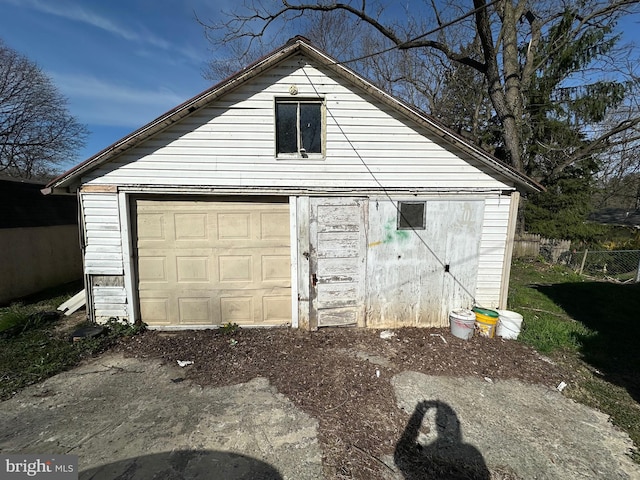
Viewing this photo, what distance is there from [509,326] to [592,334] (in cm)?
179

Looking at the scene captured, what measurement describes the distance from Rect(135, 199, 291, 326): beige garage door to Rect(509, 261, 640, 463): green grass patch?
4.76 metres

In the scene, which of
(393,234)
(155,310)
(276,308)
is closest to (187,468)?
(276,308)

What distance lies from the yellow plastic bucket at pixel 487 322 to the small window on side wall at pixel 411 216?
192 cm

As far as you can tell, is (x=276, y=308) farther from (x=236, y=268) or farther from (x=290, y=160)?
(x=290, y=160)

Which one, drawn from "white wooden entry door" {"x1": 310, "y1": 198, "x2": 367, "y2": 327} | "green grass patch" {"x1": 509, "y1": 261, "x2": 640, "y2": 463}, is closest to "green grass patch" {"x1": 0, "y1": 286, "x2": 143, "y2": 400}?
"white wooden entry door" {"x1": 310, "y1": 198, "x2": 367, "y2": 327}

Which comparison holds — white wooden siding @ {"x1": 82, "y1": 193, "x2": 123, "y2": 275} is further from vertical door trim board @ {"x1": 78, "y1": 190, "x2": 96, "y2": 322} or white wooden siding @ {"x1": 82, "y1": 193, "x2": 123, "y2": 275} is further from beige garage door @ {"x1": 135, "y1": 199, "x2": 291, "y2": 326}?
beige garage door @ {"x1": 135, "y1": 199, "x2": 291, "y2": 326}

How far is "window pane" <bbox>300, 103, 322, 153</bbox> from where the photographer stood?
17.1 feet

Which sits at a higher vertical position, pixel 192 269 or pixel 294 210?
pixel 294 210

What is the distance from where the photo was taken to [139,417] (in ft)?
11.1

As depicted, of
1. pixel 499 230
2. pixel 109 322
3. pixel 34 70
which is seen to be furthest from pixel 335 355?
pixel 34 70

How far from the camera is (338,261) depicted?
5473 millimetres

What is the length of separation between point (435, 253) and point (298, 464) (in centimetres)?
413

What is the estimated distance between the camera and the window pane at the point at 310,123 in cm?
521

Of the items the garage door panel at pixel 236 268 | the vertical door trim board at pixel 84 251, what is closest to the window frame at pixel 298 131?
the garage door panel at pixel 236 268
